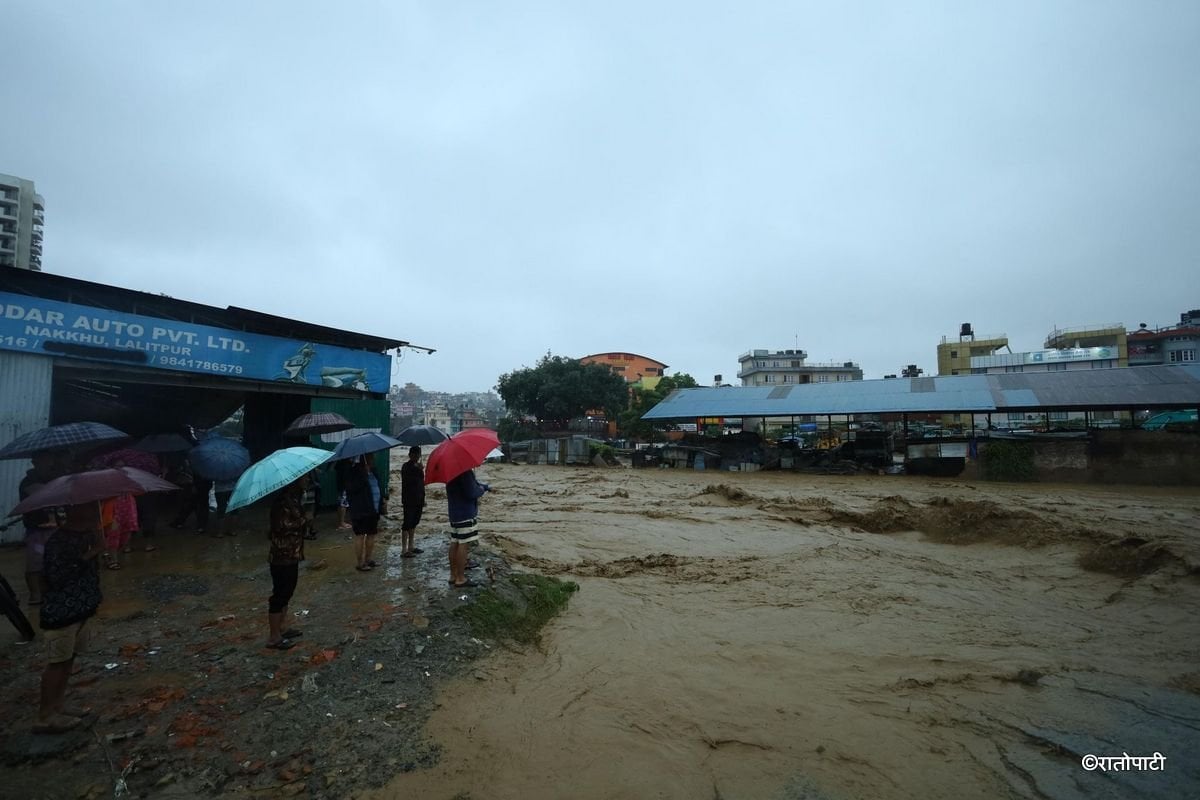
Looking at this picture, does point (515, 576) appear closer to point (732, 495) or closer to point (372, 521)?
point (372, 521)

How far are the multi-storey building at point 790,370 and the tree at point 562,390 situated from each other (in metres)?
31.7

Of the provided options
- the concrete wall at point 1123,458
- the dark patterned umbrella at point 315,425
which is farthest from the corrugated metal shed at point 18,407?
the concrete wall at point 1123,458

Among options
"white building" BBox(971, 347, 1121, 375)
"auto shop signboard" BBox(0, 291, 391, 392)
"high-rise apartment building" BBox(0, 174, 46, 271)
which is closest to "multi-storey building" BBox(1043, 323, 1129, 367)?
"white building" BBox(971, 347, 1121, 375)

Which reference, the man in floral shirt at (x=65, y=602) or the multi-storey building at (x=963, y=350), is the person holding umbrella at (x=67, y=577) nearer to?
the man in floral shirt at (x=65, y=602)

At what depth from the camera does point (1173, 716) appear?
4215mm

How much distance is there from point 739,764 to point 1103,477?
22.8m

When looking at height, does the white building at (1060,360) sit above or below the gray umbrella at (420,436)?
above

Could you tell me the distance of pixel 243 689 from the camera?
4.23 m

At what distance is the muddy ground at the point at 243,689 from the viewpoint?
335 centimetres

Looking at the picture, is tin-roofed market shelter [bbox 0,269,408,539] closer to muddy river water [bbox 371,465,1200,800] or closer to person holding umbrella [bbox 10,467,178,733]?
muddy river water [bbox 371,465,1200,800]

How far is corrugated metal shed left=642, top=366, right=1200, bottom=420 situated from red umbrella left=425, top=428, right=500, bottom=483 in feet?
71.3

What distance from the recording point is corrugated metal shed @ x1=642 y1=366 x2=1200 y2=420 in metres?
20.4

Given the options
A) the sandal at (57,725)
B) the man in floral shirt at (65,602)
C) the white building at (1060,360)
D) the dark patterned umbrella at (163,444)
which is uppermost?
the white building at (1060,360)

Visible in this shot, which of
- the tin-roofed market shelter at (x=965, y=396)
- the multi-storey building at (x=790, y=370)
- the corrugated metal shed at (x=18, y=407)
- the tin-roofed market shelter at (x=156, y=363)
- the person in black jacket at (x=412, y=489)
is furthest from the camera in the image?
the multi-storey building at (x=790, y=370)
